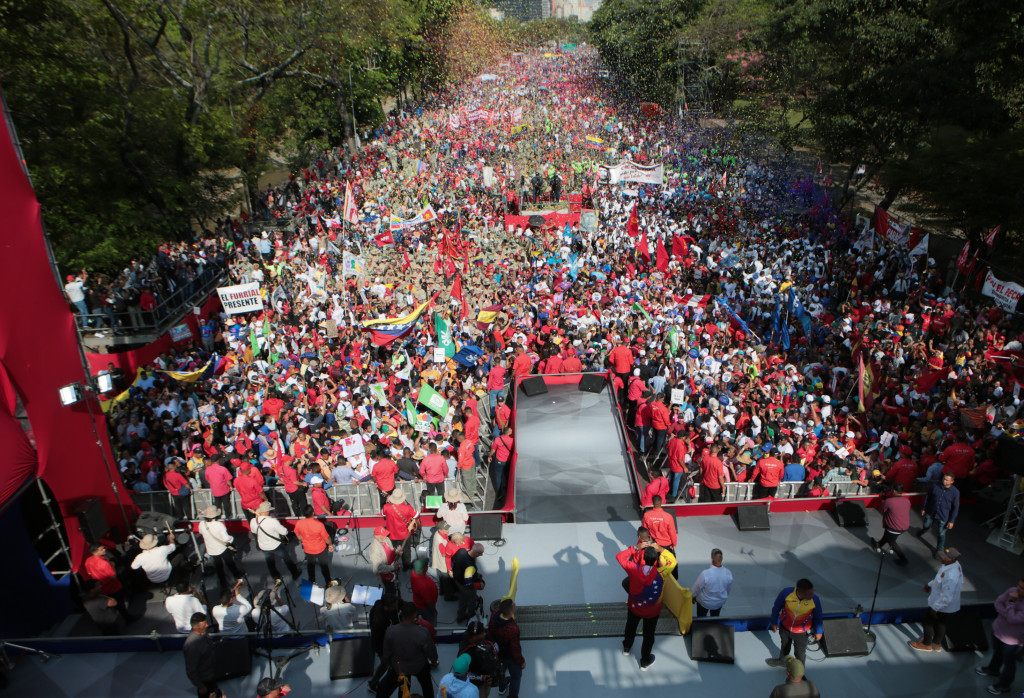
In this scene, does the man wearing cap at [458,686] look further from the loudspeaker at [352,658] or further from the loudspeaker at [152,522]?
the loudspeaker at [152,522]

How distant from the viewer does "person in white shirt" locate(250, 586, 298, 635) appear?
25.3ft

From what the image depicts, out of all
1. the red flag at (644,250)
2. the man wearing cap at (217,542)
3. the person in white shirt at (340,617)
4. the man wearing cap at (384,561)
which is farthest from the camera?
the red flag at (644,250)

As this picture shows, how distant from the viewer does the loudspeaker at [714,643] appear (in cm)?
767

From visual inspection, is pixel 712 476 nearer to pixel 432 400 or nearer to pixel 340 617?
pixel 432 400

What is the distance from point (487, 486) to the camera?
41.2 feet

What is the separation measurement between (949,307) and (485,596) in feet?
49.1

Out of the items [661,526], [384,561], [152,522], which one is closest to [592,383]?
[661,526]

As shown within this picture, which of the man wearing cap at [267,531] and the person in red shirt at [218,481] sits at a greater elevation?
the man wearing cap at [267,531]

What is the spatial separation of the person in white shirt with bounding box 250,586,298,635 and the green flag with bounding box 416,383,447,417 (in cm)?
486

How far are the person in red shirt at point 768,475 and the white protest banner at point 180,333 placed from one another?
48.7 feet

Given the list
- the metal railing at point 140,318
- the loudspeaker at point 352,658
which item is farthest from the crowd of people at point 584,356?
the loudspeaker at point 352,658

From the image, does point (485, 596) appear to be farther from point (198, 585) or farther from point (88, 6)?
point (88, 6)

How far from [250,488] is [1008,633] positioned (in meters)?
9.71

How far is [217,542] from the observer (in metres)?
8.95
